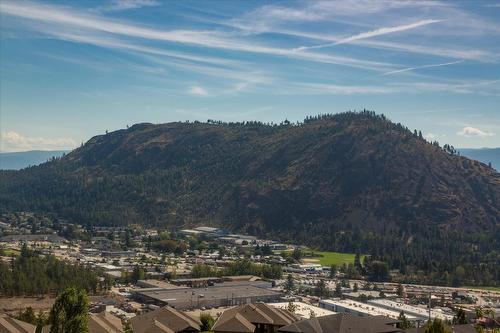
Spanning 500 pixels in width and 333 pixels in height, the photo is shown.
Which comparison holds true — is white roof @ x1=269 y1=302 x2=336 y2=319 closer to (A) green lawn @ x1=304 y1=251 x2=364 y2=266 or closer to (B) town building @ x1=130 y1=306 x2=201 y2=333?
(B) town building @ x1=130 y1=306 x2=201 y2=333

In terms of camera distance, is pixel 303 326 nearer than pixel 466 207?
Yes

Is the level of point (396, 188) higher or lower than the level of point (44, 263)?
higher

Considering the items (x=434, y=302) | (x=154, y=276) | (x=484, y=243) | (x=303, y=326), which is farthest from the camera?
(x=484, y=243)

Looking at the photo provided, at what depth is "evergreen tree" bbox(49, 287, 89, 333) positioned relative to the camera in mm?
39744

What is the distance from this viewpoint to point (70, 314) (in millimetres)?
40125

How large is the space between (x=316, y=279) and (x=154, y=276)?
29.0 m

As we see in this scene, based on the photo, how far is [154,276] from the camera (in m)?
105

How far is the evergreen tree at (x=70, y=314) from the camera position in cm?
3974

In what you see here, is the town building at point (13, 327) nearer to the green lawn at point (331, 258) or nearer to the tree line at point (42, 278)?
the tree line at point (42, 278)

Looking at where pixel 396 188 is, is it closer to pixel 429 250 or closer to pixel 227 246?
pixel 429 250

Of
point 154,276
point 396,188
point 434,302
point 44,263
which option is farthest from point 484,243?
point 44,263

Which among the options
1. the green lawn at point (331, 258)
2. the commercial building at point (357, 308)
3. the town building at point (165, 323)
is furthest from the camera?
the green lawn at point (331, 258)

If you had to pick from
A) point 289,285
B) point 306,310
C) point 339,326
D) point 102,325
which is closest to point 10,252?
point 289,285

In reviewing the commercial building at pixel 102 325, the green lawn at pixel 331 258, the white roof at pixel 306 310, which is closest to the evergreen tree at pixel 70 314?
the commercial building at pixel 102 325
